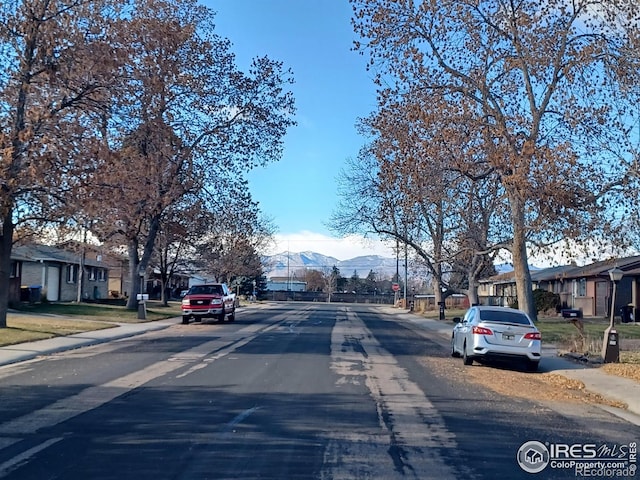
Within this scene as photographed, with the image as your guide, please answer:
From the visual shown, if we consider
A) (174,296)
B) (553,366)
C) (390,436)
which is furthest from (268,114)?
(174,296)

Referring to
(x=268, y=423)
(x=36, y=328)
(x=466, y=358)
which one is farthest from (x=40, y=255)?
A: (x=268, y=423)

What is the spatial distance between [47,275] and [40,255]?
67.3 inches

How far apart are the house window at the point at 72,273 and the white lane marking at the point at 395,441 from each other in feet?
135

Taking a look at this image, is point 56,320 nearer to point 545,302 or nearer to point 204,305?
point 204,305

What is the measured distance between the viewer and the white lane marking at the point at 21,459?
7316 mm

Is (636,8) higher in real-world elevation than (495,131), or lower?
higher

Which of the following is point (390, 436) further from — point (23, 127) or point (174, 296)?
point (174, 296)

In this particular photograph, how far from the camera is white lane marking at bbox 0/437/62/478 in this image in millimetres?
7316

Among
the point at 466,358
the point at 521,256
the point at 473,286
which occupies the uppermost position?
the point at 521,256

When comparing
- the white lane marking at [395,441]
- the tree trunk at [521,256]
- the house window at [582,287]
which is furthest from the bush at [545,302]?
the white lane marking at [395,441]

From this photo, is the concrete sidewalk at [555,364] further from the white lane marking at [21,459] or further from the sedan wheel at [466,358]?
the white lane marking at [21,459]

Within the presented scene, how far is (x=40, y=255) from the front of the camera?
4675 centimetres

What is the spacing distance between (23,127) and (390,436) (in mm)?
17754

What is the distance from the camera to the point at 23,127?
73.6 ft
